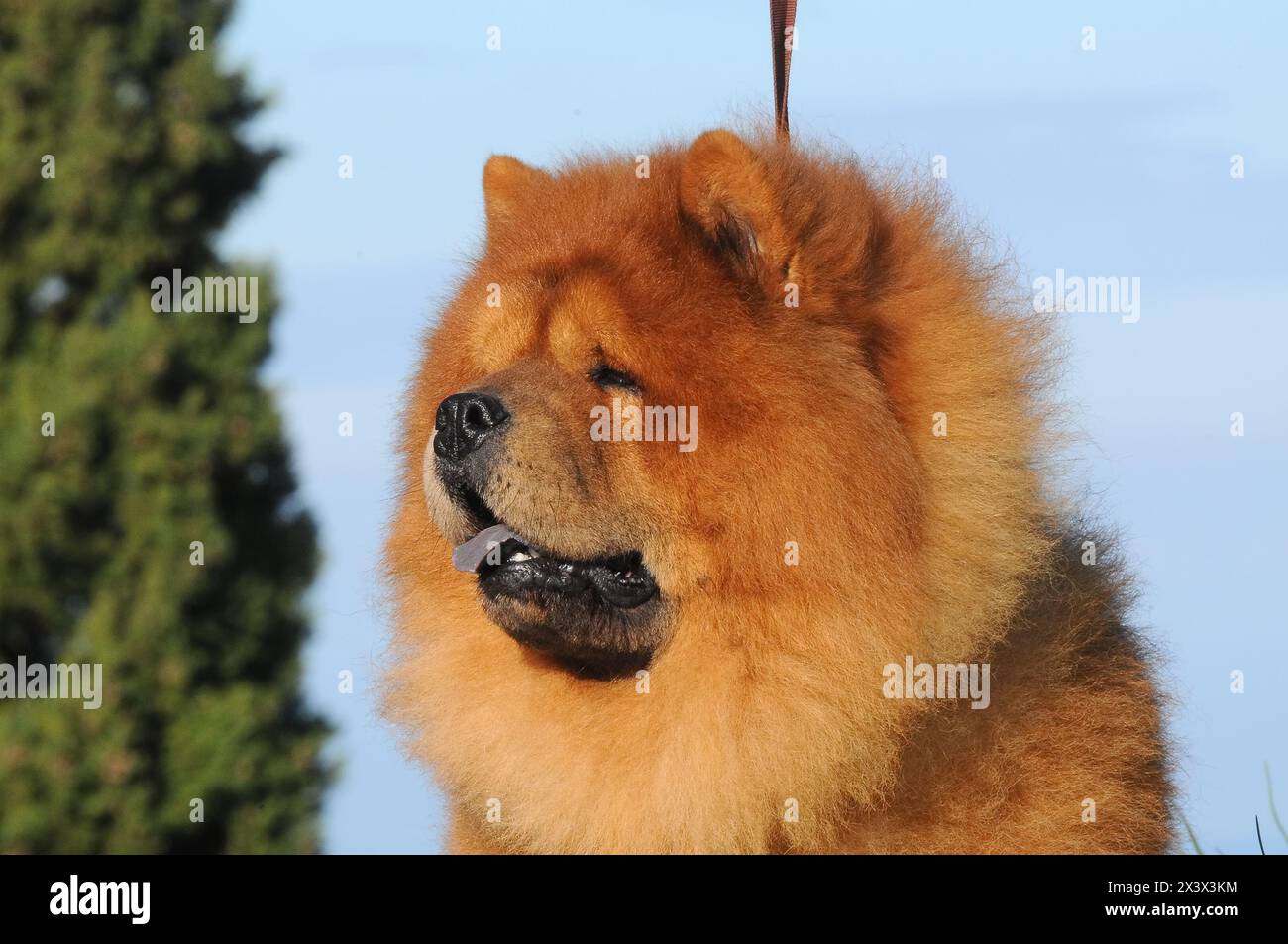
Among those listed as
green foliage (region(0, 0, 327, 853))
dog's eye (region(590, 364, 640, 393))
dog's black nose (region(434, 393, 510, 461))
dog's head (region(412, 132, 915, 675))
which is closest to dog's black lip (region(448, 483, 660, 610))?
dog's head (region(412, 132, 915, 675))

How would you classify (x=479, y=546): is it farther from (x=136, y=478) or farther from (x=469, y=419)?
(x=136, y=478)

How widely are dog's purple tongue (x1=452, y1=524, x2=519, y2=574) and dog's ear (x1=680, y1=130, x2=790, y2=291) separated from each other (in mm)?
839

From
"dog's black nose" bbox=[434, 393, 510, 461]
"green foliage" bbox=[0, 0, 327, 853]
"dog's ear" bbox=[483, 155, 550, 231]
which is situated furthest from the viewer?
"green foliage" bbox=[0, 0, 327, 853]

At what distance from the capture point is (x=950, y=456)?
3318 millimetres

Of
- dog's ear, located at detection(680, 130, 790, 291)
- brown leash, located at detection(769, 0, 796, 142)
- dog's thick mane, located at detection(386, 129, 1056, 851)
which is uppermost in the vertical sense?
brown leash, located at detection(769, 0, 796, 142)

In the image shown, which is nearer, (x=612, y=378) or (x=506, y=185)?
(x=612, y=378)

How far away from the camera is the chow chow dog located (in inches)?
125

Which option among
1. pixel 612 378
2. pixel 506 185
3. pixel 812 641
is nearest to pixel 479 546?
pixel 612 378

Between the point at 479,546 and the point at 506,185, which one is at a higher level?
the point at 506,185

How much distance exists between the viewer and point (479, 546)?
3.27m

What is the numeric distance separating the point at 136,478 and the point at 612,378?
262 inches

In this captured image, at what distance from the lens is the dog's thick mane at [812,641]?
3211mm

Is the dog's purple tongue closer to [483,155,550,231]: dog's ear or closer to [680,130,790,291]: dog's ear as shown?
[680,130,790,291]: dog's ear
